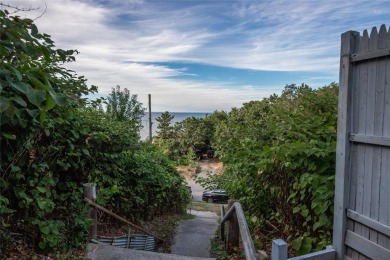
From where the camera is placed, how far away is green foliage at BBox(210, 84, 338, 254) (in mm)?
2225

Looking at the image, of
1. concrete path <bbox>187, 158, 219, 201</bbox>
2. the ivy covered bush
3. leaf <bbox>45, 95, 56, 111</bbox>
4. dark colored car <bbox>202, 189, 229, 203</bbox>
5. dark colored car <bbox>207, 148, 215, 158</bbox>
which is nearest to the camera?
leaf <bbox>45, 95, 56, 111</bbox>

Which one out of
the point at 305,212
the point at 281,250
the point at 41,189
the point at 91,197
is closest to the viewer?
the point at 281,250

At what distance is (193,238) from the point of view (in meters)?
5.59

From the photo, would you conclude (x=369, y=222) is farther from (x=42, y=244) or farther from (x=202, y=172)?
(x=202, y=172)

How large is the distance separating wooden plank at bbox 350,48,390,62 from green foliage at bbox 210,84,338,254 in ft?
2.59

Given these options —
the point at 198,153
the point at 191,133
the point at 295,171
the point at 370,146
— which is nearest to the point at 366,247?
the point at 370,146

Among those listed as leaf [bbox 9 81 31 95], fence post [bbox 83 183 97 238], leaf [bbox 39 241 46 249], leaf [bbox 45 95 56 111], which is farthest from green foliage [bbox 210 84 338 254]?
leaf [bbox 39 241 46 249]

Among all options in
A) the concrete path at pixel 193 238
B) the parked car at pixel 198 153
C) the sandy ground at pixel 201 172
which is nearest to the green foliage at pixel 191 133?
the parked car at pixel 198 153

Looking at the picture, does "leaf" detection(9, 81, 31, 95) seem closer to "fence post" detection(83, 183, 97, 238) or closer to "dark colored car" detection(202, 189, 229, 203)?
"fence post" detection(83, 183, 97, 238)

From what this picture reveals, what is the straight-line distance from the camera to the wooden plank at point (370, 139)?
1.51 m

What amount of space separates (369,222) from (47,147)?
105 inches

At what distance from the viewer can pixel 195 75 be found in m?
15.8

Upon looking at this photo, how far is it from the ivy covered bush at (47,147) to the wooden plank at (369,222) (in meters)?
1.78

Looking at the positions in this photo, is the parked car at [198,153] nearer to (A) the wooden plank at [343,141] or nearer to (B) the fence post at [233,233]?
(B) the fence post at [233,233]
